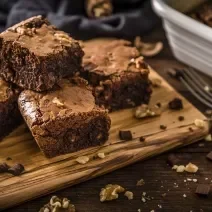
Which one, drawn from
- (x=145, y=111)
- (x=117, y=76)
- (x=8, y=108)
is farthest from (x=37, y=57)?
(x=145, y=111)

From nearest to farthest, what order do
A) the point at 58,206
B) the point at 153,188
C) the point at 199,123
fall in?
the point at 58,206 < the point at 153,188 < the point at 199,123

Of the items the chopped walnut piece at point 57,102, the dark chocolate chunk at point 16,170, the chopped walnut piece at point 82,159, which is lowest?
the chopped walnut piece at point 82,159

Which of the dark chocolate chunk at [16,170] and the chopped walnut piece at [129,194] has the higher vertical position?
the dark chocolate chunk at [16,170]

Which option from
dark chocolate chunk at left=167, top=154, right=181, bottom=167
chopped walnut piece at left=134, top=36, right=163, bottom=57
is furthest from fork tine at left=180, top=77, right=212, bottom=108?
dark chocolate chunk at left=167, top=154, right=181, bottom=167

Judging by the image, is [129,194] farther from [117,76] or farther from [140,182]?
[117,76]

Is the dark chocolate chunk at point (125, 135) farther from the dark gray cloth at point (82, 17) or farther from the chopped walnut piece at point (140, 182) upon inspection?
the dark gray cloth at point (82, 17)

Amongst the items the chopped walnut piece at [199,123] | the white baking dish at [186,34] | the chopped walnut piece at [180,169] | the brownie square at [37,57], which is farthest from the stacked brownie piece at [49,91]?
the white baking dish at [186,34]

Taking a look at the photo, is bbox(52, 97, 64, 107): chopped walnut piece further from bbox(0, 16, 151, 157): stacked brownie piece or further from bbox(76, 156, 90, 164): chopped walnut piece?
bbox(76, 156, 90, 164): chopped walnut piece
